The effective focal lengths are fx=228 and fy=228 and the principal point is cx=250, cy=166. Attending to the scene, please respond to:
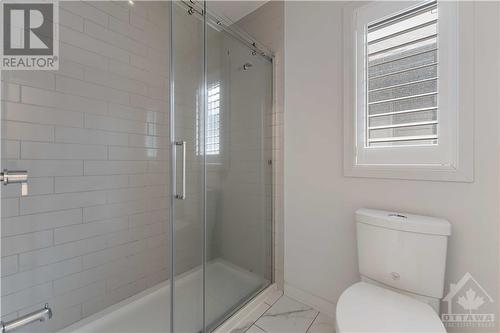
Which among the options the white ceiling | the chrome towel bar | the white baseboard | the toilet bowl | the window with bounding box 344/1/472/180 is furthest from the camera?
the white ceiling

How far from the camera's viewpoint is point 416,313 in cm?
91

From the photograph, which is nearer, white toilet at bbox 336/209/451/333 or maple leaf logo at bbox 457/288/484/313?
white toilet at bbox 336/209/451/333

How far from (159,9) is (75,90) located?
0.94 m

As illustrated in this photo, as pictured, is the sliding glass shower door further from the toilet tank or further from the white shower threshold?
the toilet tank

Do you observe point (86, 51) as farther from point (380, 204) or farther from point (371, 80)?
point (380, 204)

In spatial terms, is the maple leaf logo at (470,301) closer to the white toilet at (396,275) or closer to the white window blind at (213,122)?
the white toilet at (396,275)

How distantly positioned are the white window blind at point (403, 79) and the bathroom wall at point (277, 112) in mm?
636

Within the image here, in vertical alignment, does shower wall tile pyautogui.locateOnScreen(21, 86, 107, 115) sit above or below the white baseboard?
above

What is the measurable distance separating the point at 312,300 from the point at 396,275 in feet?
2.30

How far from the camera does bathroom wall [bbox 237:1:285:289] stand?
179cm

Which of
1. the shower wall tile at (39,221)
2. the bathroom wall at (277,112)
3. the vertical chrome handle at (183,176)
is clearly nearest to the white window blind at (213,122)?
the vertical chrome handle at (183,176)

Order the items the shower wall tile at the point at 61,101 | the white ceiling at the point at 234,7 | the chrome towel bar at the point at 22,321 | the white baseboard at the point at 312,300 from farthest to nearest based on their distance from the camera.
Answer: the white ceiling at the point at 234,7 < the white baseboard at the point at 312,300 < the shower wall tile at the point at 61,101 < the chrome towel bar at the point at 22,321

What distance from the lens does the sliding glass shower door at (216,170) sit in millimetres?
1268

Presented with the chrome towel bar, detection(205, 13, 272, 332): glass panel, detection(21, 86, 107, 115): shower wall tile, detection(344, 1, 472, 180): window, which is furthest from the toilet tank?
detection(21, 86, 107, 115): shower wall tile
